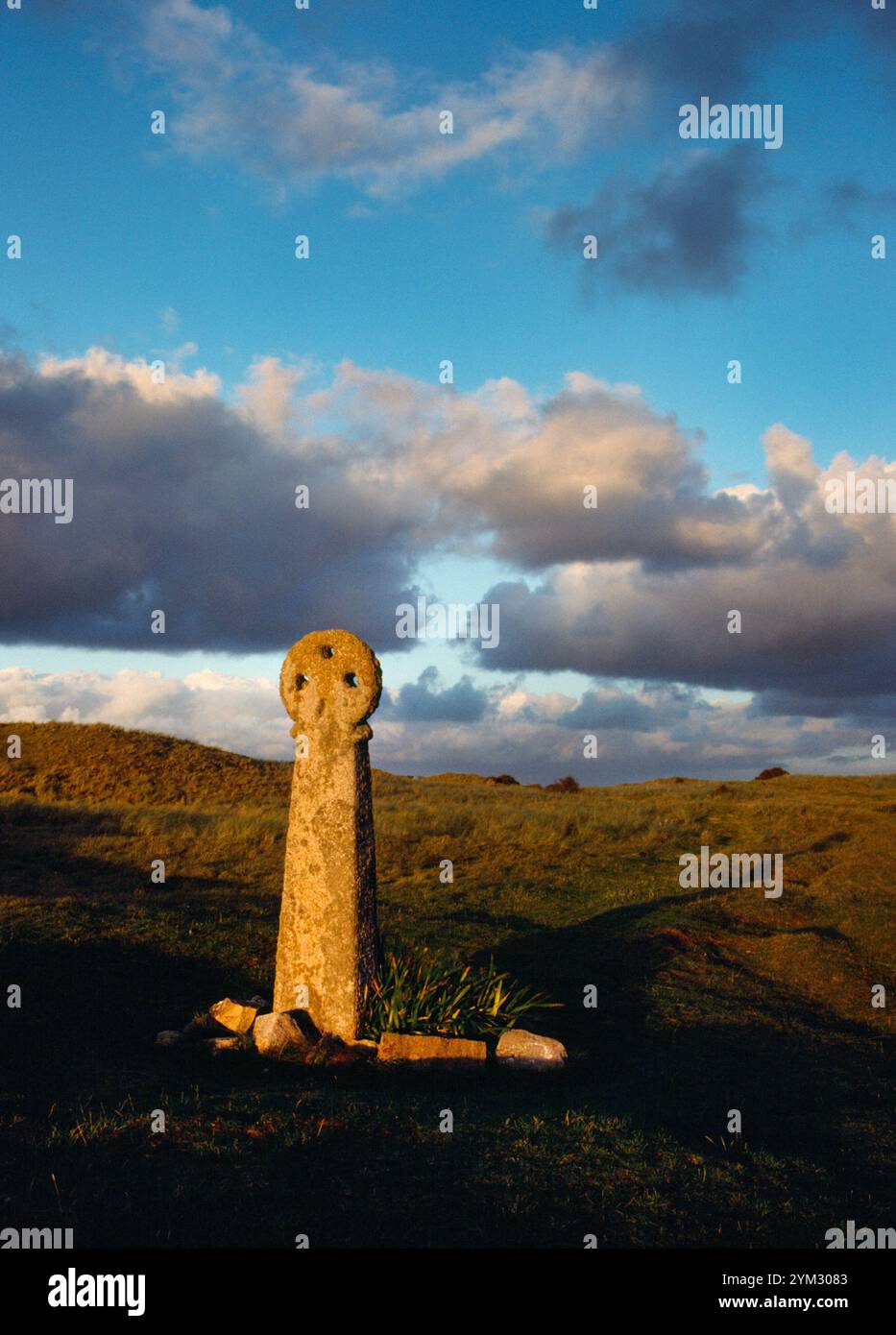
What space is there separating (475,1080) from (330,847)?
2.72 metres

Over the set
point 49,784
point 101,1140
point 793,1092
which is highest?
point 49,784

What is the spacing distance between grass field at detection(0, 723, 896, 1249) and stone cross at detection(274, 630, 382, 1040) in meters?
1.15

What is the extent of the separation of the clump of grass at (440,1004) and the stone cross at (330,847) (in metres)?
0.31

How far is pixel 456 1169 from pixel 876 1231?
109 inches

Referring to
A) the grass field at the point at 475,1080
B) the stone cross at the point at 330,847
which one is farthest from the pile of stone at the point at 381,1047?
the stone cross at the point at 330,847

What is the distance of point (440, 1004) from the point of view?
9.92m

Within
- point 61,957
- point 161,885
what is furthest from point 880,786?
point 61,957

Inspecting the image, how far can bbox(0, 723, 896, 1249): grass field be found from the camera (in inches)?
223

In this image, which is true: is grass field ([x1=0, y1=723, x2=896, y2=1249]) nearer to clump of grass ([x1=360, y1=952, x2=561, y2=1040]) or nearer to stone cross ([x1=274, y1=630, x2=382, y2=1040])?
clump of grass ([x1=360, y1=952, x2=561, y2=1040])

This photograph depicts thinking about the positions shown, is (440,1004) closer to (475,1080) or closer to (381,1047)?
(381,1047)

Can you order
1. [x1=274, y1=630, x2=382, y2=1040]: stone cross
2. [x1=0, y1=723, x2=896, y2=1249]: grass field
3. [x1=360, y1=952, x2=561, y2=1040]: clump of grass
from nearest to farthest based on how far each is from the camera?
[x1=0, y1=723, x2=896, y2=1249]: grass field, [x1=360, y1=952, x2=561, y2=1040]: clump of grass, [x1=274, y1=630, x2=382, y2=1040]: stone cross

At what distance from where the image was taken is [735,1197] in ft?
20.4

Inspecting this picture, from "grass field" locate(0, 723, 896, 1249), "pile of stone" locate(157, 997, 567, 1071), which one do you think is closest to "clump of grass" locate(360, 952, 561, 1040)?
"pile of stone" locate(157, 997, 567, 1071)
